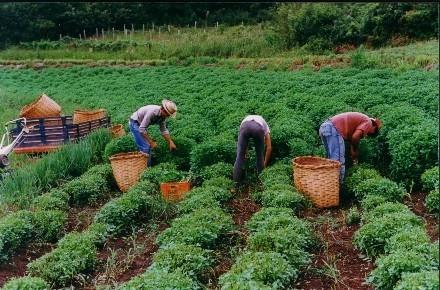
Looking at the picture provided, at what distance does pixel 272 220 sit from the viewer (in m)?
7.21

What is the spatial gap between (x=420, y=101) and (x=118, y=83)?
52.7 ft

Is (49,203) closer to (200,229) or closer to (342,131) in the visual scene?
(200,229)

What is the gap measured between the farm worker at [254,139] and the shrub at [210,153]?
83 cm

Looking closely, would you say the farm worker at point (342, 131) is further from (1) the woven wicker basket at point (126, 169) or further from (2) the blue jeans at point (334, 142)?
(1) the woven wicker basket at point (126, 169)

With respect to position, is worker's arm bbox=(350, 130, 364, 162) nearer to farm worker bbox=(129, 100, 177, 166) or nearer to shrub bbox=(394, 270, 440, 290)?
farm worker bbox=(129, 100, 177, 166)

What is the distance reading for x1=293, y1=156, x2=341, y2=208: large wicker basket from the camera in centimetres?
852

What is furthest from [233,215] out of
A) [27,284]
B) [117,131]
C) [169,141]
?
[117,131]

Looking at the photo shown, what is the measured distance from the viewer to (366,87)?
52.4 feet

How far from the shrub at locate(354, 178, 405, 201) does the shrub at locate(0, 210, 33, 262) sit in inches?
187

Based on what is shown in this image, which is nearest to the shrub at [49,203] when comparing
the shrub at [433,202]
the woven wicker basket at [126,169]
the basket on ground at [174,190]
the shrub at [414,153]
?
the woven wicker basket at [126,169]

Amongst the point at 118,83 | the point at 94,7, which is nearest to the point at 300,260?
the point at 118,83

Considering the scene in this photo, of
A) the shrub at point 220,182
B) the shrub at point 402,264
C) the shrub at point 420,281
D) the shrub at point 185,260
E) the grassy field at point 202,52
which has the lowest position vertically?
the grassy field at point 202,52

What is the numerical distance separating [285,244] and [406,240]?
4.26ft

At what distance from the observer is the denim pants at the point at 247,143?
942 cm
